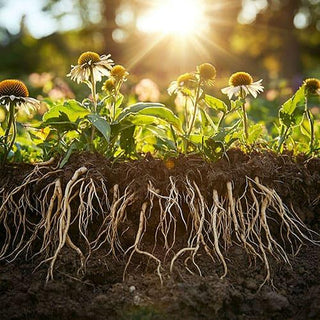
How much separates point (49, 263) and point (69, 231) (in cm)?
21

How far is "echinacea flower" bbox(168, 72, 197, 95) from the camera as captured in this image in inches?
109

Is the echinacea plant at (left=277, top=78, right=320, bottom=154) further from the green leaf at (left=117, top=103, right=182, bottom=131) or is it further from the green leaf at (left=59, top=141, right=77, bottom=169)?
the green leaf at (left=59, top=141, right=77, bottom=169)

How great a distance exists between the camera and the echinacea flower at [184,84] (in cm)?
278

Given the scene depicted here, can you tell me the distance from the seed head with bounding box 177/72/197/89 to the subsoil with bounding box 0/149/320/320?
0.38 metres

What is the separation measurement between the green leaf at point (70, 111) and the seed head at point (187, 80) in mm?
466

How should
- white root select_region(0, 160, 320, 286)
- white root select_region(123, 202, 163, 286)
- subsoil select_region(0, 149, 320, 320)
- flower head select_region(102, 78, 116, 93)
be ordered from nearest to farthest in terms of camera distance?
1. subsoil select_region(0, 149, 320, 320)
2. white root select_region(123, 202, 163, 286)
3. white root select_region(0, 160, 320, 286)
4. flower head select_region(102, 78, 116, 93)

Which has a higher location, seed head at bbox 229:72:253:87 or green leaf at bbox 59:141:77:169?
seed head at bbox 229:72:253:87

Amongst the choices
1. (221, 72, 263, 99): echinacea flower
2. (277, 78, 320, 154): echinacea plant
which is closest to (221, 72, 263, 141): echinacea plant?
(221, 72, 263, 99): echinacea flower

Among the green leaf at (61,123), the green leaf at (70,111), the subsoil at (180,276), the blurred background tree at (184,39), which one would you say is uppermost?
the blurred background tree at (184,39)

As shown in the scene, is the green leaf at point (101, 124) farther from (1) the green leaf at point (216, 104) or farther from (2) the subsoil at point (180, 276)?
(1) the green leaf at point (216, 104)

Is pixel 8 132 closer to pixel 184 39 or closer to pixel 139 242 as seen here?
pixel 139 242

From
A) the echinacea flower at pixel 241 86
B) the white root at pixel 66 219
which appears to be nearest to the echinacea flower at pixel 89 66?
the white root at pixel 66 219

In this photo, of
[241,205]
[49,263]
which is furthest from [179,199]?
[49,263]

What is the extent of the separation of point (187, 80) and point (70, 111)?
0.58 meters
